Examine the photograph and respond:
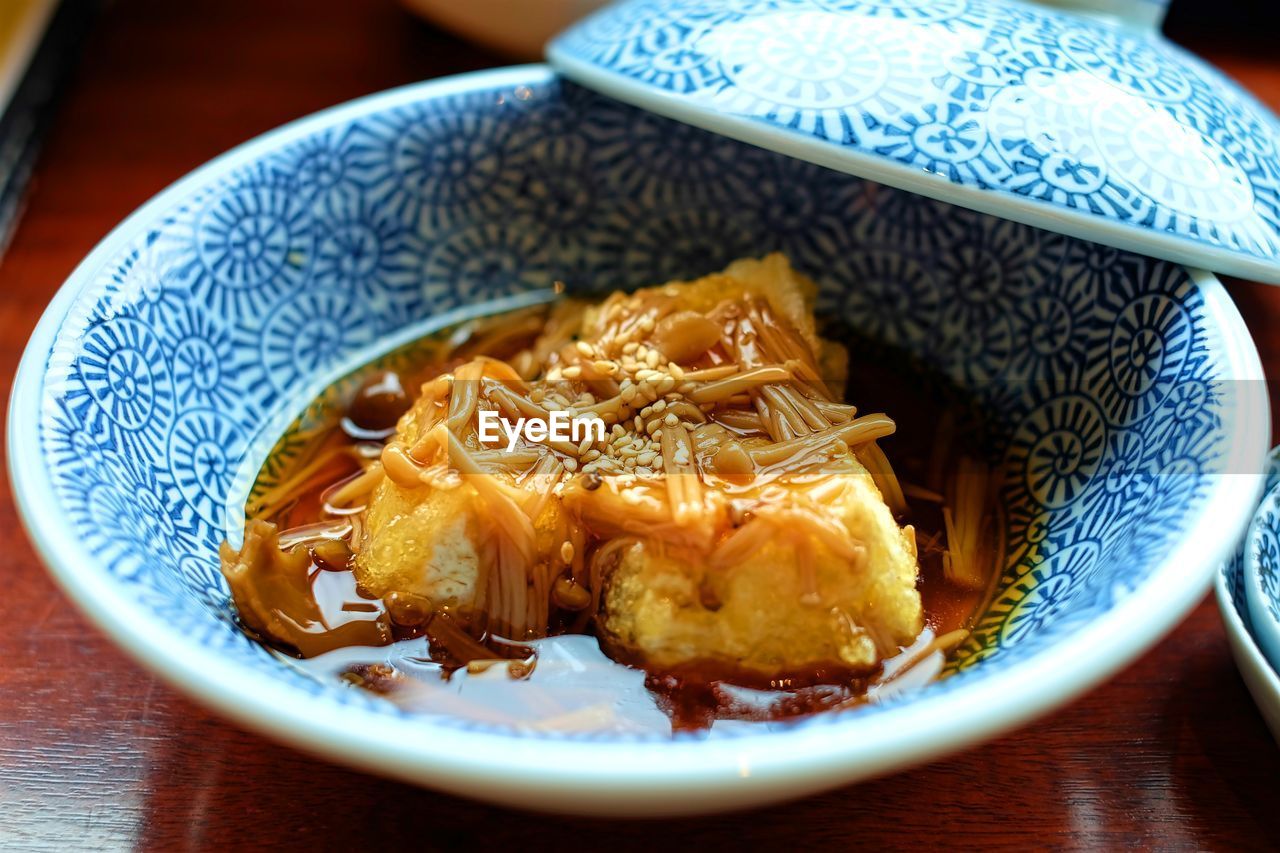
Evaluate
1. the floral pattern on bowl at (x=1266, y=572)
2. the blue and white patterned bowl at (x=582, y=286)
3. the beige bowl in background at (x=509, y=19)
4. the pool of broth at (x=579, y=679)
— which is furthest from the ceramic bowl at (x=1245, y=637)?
the beige bowl in background at (x=509, y=19)

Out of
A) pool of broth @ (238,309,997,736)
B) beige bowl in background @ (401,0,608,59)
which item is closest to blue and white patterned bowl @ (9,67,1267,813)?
pool of broth @ (238,309,997,736)

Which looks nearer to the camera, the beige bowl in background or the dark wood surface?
the dark wood surface

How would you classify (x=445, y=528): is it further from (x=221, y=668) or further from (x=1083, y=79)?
(x=1083, y=79)

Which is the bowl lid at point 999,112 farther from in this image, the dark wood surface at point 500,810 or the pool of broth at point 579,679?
the dark wood surface at point 500,810

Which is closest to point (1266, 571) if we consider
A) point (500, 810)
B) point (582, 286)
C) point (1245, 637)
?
point (1245, 637)

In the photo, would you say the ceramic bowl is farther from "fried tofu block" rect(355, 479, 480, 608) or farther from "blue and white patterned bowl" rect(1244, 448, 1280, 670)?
"fried tofu block" rect(355, 479, 480, 608)

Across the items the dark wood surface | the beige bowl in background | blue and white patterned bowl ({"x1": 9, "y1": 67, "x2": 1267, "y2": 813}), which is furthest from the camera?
the beige bowl in background
